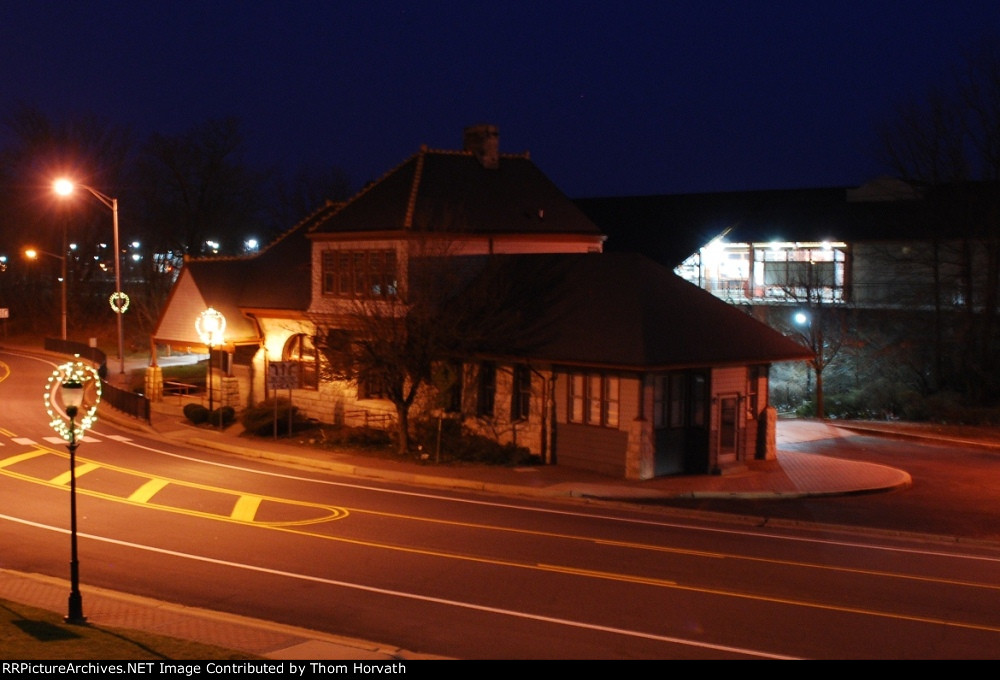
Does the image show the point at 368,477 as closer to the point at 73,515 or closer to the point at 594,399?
the point at 594,399

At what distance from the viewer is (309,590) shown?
1475 cm

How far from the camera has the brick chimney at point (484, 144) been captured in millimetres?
36438

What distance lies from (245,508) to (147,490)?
3367 mm

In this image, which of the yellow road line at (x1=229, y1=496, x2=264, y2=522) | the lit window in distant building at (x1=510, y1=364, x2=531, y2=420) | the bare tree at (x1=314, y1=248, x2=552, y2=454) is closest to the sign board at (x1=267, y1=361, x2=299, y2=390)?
the bare tree at (x1=314, y1=248, x2=552, y2=454)

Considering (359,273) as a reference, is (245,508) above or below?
below

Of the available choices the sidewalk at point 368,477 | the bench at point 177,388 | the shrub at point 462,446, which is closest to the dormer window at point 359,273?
the shrub at point 462,446

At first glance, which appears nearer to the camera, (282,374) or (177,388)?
(282,374)

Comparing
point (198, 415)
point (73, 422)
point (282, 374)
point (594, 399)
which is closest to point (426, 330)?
point (594, 399)

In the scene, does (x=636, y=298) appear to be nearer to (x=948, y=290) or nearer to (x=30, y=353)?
(x=948, y=290)

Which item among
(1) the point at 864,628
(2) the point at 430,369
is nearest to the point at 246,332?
(2) the point at 430,369

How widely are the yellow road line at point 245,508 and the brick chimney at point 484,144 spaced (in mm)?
17785

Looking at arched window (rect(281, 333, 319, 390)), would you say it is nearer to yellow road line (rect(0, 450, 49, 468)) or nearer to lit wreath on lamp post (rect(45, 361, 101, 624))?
yellow road line (rect(0, 450, 49, 468))

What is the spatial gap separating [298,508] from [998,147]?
33.0 metres

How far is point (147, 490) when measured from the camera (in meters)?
23.0
